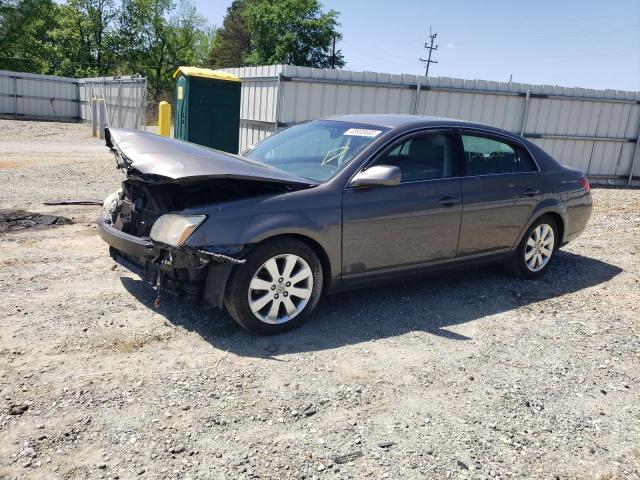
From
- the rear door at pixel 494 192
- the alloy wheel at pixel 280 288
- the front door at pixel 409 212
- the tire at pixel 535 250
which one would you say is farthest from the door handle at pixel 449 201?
the alloy wheel at pixel 280 288

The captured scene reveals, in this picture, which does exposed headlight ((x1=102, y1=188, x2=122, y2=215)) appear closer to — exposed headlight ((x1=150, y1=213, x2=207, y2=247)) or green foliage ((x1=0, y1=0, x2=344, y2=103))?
exposed headlight ((x1=150, y1=213, x2=207, y2=247))

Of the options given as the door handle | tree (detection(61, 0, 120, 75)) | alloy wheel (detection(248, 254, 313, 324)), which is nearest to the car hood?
alloy wheel (detection(248, 254, 313, 324))

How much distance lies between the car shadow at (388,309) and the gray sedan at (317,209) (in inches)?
8.7

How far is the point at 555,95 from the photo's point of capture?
45.0ft

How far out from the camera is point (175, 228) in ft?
13.1

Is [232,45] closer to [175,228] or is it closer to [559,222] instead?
[559,222]

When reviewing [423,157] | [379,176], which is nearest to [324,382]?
[379,176]

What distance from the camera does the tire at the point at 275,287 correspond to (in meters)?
4.04

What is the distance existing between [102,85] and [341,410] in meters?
22.2

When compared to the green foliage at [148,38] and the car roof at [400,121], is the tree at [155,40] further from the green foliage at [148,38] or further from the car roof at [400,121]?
the car roof at [400,121]

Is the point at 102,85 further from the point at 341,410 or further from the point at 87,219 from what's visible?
the point at 341,410

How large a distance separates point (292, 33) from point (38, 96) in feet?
110

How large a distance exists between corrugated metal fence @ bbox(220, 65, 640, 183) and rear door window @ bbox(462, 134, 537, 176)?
6.39m

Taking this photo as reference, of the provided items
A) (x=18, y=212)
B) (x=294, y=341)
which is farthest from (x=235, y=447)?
(x=18, y=212)
